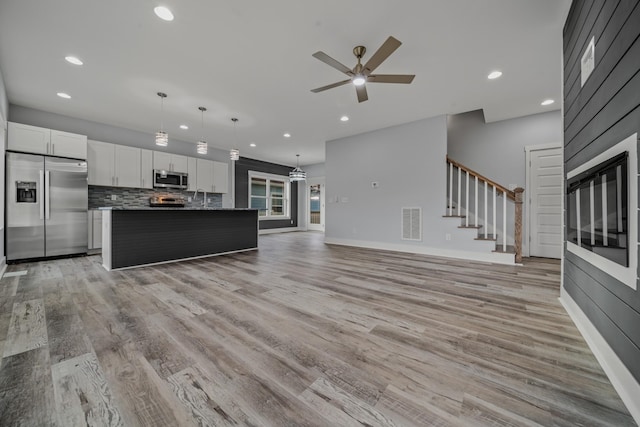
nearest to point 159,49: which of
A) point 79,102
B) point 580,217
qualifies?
point 79,102

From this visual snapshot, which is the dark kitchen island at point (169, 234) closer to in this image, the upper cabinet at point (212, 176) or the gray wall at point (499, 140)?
the upper cabinet at point (212, 176)

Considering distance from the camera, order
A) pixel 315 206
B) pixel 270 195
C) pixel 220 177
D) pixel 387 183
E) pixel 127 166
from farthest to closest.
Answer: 1. pixel 315 206
2. pixel 270 195
3. pixel 220 177
4. pixel 387 183
5. pixel 127 166

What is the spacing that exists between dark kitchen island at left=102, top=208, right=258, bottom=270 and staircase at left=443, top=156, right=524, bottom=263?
14.2ft

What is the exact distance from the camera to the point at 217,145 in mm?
7062

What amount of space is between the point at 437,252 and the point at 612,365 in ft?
11.7

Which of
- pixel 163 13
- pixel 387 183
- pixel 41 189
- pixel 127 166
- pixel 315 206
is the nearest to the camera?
pixel 163 13

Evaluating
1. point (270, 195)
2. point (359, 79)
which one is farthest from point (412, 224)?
point (270, 195)

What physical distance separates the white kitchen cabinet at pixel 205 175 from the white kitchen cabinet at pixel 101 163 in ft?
5.95

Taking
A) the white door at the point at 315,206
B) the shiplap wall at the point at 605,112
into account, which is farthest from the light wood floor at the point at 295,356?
the white door at the point at 315,206

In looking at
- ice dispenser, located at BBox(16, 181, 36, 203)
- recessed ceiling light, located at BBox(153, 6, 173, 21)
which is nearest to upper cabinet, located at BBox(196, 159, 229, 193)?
ice dispenser, located at BBox(16, 181, 36, 203)

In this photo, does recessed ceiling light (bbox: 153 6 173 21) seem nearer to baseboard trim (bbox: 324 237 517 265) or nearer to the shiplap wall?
the shiplap wall

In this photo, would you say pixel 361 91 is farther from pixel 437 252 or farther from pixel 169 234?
pixel 169 234

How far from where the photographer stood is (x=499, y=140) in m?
4.99

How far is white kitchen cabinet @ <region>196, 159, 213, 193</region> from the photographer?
21.7 feet
